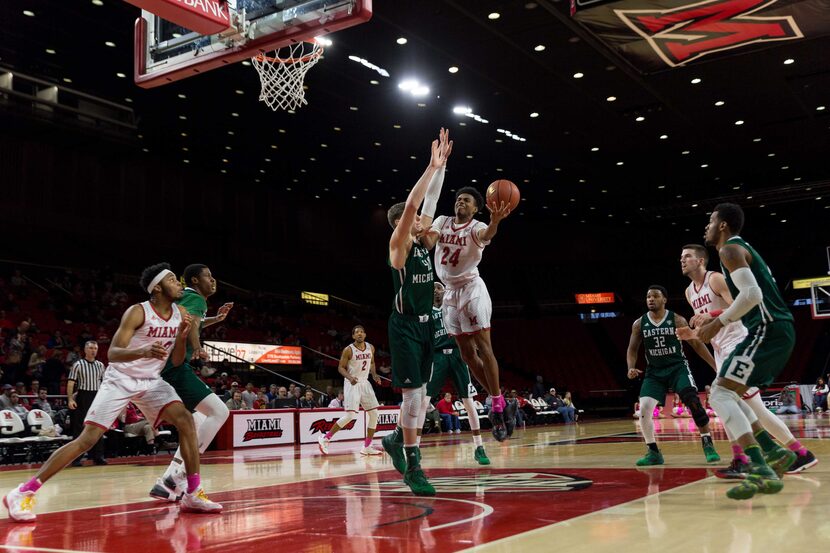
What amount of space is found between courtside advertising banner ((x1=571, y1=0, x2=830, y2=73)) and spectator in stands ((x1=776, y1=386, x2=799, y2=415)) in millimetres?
13220

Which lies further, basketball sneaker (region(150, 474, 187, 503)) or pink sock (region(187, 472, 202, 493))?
basketball sneaker (region(150, 474, 187, 503))

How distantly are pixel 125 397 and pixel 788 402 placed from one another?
77.1 feet

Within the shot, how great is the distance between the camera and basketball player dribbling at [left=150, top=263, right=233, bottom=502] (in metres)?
5.55

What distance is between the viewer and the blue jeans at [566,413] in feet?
80.7

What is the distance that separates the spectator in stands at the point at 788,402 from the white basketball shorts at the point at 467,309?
18.8 metres

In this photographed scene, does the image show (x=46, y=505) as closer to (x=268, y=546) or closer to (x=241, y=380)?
(x=268, y=546)

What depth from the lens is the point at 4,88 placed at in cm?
1798

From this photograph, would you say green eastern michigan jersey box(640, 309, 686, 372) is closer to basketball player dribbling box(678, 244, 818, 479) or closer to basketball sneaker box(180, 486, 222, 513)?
basketball player dribbling box(678, 244, 818, 479)

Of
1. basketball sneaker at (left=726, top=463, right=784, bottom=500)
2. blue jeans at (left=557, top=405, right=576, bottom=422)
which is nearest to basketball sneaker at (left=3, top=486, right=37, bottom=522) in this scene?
basketball sneaker at (left=726, top=463, right=784, bottom=500)

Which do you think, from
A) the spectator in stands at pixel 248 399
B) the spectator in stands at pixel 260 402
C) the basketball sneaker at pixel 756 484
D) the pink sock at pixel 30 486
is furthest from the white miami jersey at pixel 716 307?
the spectator in stands at pixel 260 402

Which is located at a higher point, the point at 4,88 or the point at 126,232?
the point at 4,88

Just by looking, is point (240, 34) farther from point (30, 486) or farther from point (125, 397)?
point (30, 486)

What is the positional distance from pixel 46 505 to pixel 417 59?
1255cm

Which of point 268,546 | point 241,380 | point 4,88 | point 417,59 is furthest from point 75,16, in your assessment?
point 268,546
